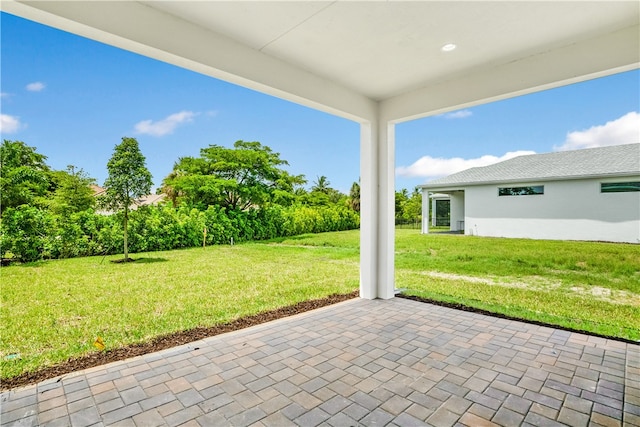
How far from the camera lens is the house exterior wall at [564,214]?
371 cm

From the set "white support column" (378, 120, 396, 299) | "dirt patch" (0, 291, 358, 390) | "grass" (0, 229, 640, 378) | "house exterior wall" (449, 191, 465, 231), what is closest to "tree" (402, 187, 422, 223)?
"grass" (0, 229, 640, 378)

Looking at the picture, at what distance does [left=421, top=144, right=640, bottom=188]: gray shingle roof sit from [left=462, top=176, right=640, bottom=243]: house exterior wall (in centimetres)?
10

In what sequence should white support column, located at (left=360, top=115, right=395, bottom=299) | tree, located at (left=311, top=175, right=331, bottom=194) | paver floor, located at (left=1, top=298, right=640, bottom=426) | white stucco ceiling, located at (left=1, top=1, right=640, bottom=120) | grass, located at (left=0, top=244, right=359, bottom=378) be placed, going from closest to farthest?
paver floor, located at (left=1, top=298, right=640, bottom=426) → white stucco ceiling, located at (left=1, top=1, right=640, bottom=120) → grass, located at (left=0, top=244, right=359, bottom=378) → white support column, located at (left=360, top=115, right=395, bottom=299) → tree, located at (left=311, top=175, right=331, bottom=194)

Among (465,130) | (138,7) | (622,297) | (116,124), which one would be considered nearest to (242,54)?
(138,7)

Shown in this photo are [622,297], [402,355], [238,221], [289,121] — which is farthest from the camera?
[289,121]

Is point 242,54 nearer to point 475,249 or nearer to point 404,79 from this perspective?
point 404,79

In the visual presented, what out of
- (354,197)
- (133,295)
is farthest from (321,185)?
(133,295)

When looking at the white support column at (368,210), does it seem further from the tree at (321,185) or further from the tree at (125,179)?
the tree at (321,185)

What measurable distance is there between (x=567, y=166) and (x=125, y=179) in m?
7.10

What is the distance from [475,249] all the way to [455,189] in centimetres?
155

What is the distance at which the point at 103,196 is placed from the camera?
5.37m

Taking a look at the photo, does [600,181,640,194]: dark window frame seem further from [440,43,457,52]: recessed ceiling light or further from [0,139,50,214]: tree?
[0,139,50,214]: tree

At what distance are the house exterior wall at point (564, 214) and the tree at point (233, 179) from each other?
5664mm

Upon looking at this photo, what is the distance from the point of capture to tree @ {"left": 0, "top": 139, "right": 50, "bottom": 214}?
12.9 ft
